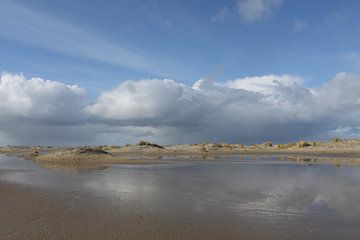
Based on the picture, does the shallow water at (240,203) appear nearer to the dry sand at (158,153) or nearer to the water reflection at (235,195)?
the water reflection at (235,195)

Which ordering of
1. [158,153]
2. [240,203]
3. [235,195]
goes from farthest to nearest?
[158,153] < [235,195] < [240,203]

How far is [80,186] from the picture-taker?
17.5 metres

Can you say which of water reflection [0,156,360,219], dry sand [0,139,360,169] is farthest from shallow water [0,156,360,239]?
dry sand [0,139,360,169]

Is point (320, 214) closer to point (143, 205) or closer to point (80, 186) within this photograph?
point (143, 205)

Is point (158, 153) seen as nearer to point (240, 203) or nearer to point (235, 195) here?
point (235, 195)

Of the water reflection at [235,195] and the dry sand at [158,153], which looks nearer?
the water reflection at [235,195]

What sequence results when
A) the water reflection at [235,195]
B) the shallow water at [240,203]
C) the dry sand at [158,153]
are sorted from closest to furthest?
1. the shallow water at [240,203]
2. the water reflection at [235,195]
3. the dry sand at [158,153]

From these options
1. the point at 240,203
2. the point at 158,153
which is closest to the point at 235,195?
the point at 240,203

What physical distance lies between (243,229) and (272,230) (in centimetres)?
75

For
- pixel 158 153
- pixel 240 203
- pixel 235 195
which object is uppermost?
pixel 158 153

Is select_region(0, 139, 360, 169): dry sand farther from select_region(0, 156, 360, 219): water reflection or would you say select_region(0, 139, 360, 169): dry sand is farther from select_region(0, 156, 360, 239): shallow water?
select_region(0, 156, 360, 239): shallow water

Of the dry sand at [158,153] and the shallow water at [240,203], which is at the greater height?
the dry sand at [158,153]

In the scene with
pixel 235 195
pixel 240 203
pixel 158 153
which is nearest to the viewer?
pixel 240 203

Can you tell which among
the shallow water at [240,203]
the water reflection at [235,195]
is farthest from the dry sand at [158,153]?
the shallow water at [240,203]
